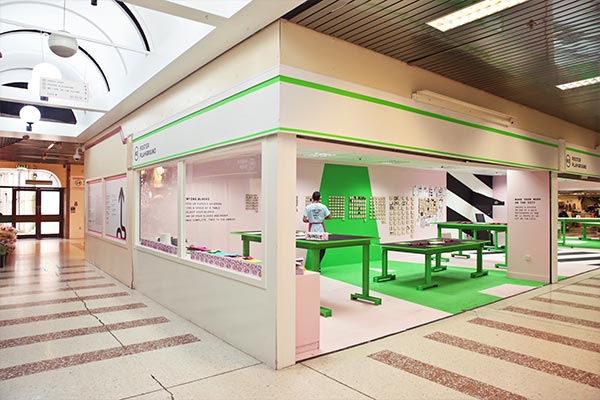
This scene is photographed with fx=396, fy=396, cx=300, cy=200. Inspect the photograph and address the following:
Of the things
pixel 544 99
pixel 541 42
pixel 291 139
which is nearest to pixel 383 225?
pixel 544 99

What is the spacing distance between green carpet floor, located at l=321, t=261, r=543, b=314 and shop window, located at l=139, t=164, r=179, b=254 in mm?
3675

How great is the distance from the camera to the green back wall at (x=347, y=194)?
34.1 ft

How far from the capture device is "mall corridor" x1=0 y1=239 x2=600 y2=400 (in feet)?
10.4

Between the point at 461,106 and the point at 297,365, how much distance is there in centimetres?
412

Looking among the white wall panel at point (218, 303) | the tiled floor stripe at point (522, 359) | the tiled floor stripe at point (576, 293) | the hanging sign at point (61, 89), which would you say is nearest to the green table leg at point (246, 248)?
the white wall panel at point (218, 303)

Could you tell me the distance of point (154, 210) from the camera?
21.6ft

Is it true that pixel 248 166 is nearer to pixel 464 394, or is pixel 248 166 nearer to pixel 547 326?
pixel 464 394

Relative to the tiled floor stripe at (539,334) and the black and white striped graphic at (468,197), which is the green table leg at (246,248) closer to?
the tiled floor stripe at (539,334)

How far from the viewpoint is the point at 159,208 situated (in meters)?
6.43

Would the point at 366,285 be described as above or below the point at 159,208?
below

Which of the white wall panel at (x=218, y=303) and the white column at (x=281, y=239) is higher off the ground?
the white column at (x=281, y=239)

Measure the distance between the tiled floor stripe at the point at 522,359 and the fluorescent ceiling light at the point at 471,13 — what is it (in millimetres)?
3302

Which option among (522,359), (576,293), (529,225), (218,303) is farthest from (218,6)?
(529,225)

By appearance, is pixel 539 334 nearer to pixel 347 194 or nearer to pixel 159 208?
pixel 159 208
